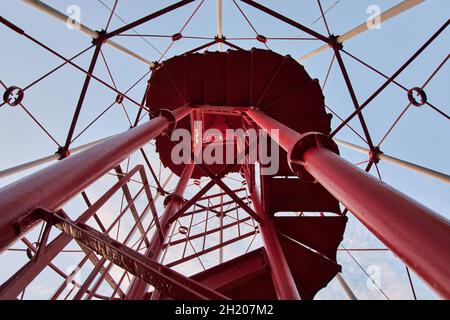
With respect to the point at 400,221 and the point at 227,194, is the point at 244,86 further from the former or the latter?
the point at 400,221

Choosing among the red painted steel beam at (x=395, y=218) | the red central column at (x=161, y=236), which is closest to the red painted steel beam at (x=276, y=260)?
the red central column at (x=161, y=236)

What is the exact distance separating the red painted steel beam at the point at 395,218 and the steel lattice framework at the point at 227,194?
11mm

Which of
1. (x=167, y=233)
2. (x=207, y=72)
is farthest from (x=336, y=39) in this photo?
(x=167, y=233)

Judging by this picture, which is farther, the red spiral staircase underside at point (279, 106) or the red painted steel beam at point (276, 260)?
the red spiral staircase underside at point (279, 106)

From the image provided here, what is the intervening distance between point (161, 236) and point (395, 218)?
5.95 meters

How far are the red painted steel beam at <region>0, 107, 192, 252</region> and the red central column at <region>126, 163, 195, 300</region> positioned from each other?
2863 mm

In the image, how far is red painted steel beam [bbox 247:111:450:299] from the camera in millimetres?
2186

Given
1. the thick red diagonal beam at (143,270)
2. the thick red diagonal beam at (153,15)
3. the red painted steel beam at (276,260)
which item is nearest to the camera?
the thick red diagonal beam at (143,270)

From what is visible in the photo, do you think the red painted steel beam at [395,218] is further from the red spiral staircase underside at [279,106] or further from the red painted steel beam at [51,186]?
the red spiral staircase underside at [279,106]

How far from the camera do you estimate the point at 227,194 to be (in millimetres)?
8883

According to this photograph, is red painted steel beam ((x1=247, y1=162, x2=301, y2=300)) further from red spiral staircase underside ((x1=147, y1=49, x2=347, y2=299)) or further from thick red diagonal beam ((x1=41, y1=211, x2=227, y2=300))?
thick red diagonal beam ((x1=41, y1=211, x2=227, y2=300))

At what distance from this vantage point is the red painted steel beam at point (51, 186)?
2.69m

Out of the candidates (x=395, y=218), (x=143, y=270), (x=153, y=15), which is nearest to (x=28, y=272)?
(x=143, y=270)
